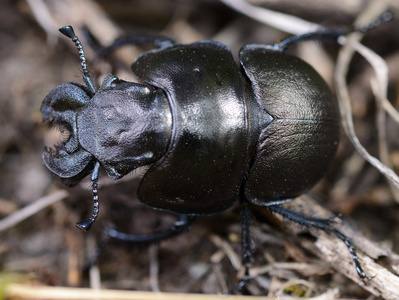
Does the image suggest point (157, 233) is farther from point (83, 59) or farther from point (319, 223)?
point (83, 59)

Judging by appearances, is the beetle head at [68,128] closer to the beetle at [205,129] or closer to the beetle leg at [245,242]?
the beetle at [205,129]

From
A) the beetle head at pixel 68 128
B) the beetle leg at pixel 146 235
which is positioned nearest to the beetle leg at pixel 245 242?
the beetle leg at pixel 146 235

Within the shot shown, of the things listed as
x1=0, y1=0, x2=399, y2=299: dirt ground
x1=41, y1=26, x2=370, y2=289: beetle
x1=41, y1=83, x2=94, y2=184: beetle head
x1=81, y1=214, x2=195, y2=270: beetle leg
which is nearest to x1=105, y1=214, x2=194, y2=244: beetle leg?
x1=81, y1=214, x2=195, y2=270: beetle leg

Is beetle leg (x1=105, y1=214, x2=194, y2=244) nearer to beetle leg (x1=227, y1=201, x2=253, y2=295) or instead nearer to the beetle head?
beetle leg (x1=227, y1=201, x2=253, y2=295)

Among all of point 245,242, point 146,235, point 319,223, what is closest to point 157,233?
point 146,235

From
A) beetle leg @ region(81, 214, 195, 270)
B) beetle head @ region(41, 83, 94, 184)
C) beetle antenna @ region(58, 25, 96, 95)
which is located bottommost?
beetle leg @ region(81, 214, 195, 270)

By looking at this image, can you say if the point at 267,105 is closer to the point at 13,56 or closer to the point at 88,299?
the point at 88,299
